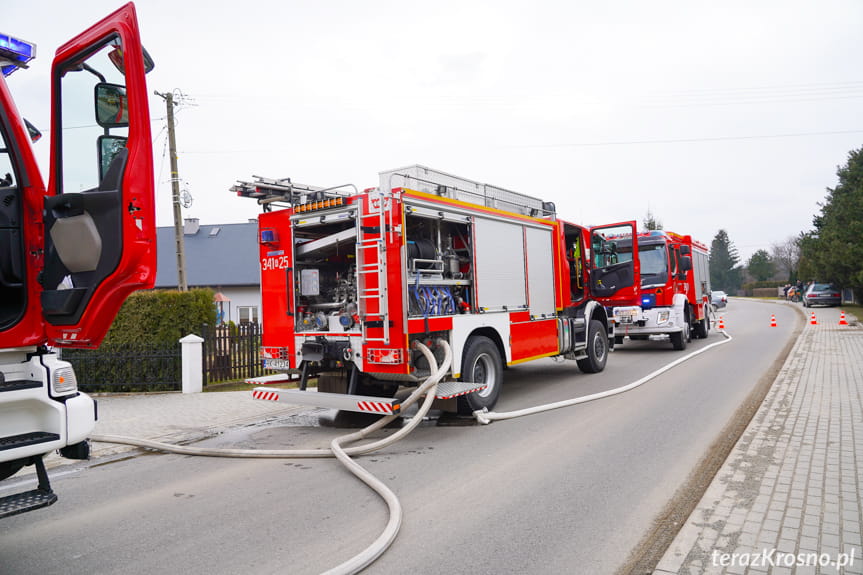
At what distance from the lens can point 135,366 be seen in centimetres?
1079

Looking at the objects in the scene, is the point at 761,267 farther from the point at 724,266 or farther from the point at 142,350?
the point at 142,350

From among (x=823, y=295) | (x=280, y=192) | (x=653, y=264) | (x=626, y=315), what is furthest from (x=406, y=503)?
→ (x=823, y=295)

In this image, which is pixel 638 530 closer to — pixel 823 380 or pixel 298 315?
pixel 298 315

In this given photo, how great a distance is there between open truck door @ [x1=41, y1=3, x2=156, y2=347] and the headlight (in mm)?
190

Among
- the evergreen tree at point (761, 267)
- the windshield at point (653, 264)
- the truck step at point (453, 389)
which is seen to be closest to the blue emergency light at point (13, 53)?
the truck step at point (453, 389)

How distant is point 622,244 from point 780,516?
32.9 feet

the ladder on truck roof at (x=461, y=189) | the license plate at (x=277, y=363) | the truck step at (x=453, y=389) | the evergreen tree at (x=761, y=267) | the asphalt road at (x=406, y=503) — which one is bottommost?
the asphalt road at (x=406, y=503)

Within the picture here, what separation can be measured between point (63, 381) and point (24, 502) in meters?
0.71

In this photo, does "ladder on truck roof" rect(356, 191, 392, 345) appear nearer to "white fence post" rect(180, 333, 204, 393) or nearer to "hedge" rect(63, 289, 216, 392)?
"white fence post" rect(180, 333, 204, 393)

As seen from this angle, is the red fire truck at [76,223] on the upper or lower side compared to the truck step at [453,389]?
upper

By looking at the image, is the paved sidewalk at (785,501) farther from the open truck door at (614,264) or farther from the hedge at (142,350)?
the hedge at (142,350)

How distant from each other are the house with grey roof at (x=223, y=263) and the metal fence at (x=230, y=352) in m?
19.5

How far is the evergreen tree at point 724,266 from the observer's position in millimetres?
94625

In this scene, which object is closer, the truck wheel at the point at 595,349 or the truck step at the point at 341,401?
the truck step at the point at 341,401
